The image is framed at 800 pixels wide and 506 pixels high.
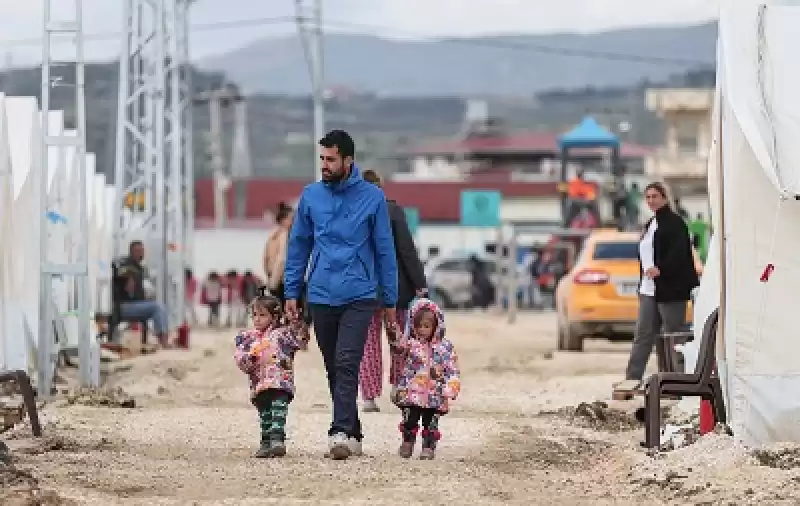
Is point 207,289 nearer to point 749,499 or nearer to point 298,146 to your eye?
point 749,499

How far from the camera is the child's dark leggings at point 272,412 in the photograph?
11617mm

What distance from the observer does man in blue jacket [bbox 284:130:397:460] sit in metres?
11.7

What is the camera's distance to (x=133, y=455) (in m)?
11.7

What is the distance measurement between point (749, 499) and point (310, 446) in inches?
137

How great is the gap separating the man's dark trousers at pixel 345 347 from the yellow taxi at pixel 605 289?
11.7 m

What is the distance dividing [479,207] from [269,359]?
45144 millimetres

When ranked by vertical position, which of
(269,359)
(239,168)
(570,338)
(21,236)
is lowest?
(570,338)

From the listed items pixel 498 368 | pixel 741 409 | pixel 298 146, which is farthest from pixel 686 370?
pixel 298 146

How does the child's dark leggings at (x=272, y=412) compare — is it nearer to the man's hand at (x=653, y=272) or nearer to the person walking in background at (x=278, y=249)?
the man's hand at (x=653, y=272)

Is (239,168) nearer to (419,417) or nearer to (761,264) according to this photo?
(419,417)

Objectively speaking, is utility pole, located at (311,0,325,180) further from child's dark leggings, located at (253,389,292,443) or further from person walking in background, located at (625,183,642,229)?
child's dark leggings, located at (253,389,292,443)

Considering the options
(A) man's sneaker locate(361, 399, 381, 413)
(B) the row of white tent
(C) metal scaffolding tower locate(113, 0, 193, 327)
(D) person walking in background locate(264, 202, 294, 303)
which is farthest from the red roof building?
(A) man's sneaker locate(361, 399, 381, 413)

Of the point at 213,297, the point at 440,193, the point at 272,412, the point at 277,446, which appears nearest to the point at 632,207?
the point at 213,297

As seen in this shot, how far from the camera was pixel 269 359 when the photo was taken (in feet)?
38.7
